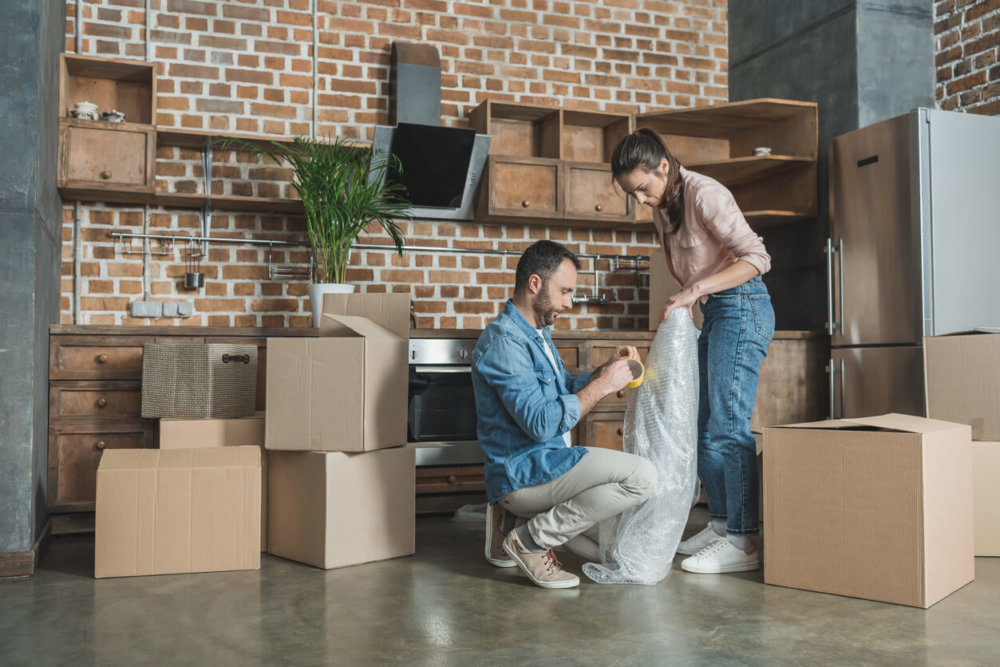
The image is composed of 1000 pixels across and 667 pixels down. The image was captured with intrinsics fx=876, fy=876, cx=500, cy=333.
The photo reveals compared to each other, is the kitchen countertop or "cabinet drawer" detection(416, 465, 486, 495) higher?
the kitchen countertop

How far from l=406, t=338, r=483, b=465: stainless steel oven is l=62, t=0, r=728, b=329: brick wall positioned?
68 cm

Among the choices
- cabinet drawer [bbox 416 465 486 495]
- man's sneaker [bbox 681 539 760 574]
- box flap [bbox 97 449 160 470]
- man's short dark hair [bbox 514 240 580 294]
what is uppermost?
man's short dark hair [bbox 514 240 580 294]

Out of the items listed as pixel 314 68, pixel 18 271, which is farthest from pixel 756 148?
pixel 18 271

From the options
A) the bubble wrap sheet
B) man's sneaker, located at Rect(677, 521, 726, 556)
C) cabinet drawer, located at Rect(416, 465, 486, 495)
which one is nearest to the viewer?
the bubble wrap sheet

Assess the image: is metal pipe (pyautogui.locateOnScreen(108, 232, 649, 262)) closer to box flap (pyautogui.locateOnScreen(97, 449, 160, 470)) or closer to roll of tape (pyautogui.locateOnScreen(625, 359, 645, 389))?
box flap (pyautogui.locateOnScreen(97, 449, 160, 470))

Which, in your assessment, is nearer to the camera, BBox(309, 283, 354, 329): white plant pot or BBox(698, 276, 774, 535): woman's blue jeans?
BBox(698, 276, 774, 535): woman's blue jeans

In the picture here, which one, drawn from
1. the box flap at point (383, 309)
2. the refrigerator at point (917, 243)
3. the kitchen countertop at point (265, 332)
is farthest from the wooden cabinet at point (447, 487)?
the refrigerator at point (917, 243)

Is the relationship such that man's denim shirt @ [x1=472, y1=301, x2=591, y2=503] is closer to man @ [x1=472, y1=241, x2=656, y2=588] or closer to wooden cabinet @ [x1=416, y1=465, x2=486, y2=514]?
man @ [x1=472, y1=241, x2=656, y2=588]

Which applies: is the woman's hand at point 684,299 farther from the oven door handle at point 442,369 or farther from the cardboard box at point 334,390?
the oven door handle at point 442,369

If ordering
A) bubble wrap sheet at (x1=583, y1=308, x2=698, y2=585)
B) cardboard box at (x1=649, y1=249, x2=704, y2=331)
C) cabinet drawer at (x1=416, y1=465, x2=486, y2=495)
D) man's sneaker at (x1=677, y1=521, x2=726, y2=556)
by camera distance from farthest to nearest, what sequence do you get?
cardboard box at (x1=649, y1=249, x2=704, y2=331) → cabinet drawer at (x1=416, y1=465, x2=486, y2=495) → man's sneaker at (x1=677, y1=521, x2=726, y2=556) → bubble wrap sheet at (x1=583, y1=308, x2=698, y2=585)

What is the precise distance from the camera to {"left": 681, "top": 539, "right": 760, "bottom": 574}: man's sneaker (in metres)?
2.66

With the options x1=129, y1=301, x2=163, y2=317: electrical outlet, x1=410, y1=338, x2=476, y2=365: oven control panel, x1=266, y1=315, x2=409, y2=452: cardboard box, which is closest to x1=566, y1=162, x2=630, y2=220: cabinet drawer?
x1=410, y1=338, x2=476, y2=365: oven control panel

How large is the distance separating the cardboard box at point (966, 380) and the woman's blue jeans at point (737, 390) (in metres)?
0.85

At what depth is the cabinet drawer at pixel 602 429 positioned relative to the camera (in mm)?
3822
